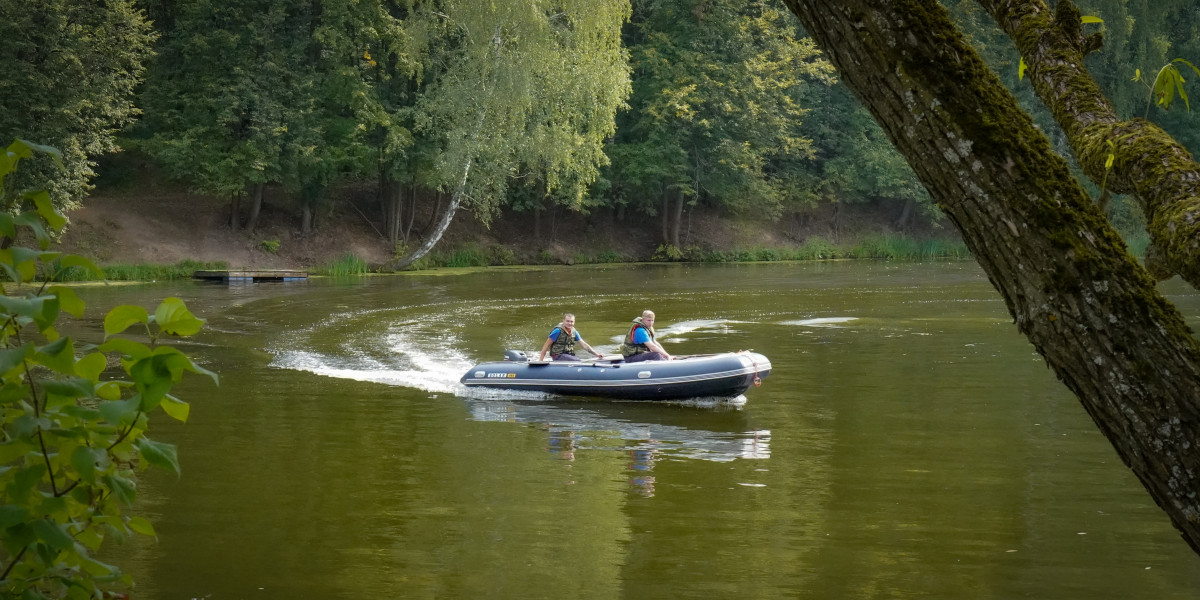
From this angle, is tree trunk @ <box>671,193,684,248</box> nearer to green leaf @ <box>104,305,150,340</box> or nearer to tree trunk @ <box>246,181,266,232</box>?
tree trunk @ <box>246,181,266,232</box>

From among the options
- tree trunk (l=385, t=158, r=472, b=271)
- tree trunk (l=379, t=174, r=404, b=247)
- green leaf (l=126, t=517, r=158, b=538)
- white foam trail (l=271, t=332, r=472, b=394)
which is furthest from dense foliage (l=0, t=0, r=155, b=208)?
green leaf (l=126, t=517, r=158, b=538)

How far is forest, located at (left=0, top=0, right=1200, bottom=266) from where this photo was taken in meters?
28.1

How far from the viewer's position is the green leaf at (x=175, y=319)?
2574mm

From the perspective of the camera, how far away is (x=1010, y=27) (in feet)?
8.69

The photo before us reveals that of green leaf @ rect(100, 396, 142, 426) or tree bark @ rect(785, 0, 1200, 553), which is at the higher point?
tree bark @ rect(785, 0, 1200, 553)

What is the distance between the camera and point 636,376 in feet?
45.0

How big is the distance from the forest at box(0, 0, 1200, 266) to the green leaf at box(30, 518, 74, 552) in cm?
2433

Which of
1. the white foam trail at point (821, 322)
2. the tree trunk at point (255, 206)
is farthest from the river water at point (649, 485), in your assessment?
the tree trunk at point (255, 206)

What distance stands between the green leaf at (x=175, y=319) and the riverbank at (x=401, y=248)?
2831cm

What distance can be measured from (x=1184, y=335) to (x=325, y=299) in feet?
80.7

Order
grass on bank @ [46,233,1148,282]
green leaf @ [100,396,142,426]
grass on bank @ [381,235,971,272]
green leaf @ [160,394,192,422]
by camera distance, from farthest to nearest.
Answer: grass on bank @ [381,235,971,272] < grass on bank @ [46,233,1148,282] < green leaf @ [160,394,192,422] < green leaf @ [100,396,142,426]

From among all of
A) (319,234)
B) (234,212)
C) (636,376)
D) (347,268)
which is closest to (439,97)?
(347,268)

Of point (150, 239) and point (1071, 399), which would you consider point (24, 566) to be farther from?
point (150, 239)

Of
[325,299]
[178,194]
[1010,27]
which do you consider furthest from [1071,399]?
[178,194]
